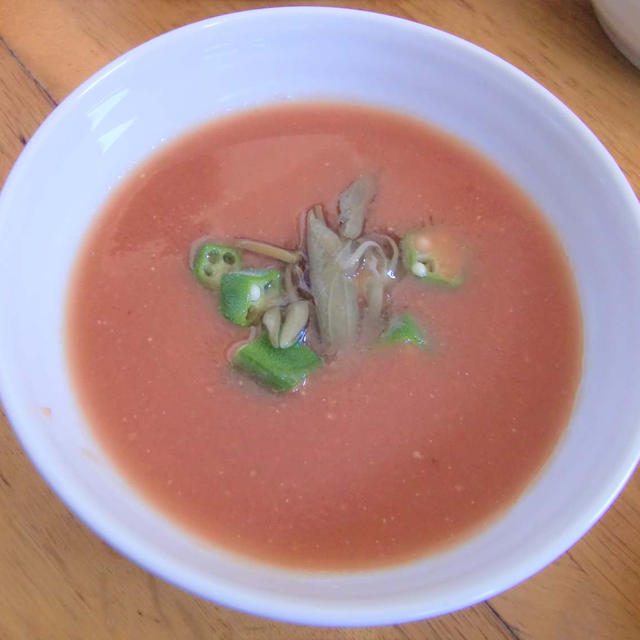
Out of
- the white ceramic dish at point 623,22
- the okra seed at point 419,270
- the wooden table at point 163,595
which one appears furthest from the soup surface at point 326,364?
the white ceramic dish at point 623,22

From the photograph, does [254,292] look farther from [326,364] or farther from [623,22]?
[623,22]

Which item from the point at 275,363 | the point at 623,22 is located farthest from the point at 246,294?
the point at 623,22

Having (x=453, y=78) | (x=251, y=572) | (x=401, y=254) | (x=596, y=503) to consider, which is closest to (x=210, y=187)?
(x=401, y=254)

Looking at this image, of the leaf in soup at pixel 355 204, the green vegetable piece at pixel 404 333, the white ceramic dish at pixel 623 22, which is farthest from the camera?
the white ceramic dish at pixel 623 22

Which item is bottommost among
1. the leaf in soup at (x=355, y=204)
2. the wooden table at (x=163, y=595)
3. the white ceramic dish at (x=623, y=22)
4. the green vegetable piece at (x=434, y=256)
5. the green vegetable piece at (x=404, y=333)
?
the wooden table at (x=163, y=595)

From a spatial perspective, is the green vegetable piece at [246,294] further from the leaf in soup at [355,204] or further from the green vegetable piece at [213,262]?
the leaf in soup at [355,204]

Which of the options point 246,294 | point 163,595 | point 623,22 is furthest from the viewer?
point 623,22
